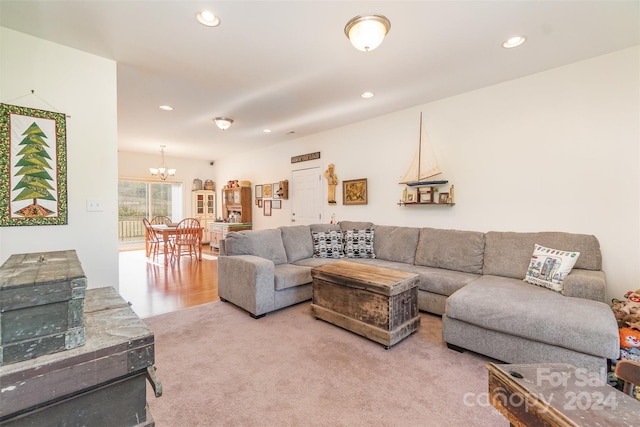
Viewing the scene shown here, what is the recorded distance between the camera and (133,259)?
6234 millimetres

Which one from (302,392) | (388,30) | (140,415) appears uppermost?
(388,30)

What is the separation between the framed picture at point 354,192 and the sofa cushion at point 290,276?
1.73 metres

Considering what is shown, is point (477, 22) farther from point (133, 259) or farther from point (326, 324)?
point (133, 259)

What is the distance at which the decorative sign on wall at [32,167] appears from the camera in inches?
88.0

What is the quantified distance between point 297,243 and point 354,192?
1.43 metres

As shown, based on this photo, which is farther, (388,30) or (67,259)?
(388,30)

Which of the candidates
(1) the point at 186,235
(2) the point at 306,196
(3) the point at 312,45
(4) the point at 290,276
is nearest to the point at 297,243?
(4) the point at 290,276

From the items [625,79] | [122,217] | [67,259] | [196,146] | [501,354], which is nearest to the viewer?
[67,259]

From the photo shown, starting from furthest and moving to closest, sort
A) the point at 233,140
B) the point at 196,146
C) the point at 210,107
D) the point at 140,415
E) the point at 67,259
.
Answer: the point at 196,146, the point at 233,140, the point at 210,107, the point at 67,259, the point at 140,415

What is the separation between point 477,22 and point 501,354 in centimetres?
254

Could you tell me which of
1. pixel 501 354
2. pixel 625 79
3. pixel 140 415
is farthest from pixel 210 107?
pixel 625 79

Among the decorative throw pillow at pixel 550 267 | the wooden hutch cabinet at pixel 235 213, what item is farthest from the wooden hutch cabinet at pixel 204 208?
the decorative throw pillow at pixel 550 267

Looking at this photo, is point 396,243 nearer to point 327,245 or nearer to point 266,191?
point 327,245

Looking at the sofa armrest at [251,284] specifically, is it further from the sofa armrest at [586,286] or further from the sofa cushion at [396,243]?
the sofa armrest at [586,286]
